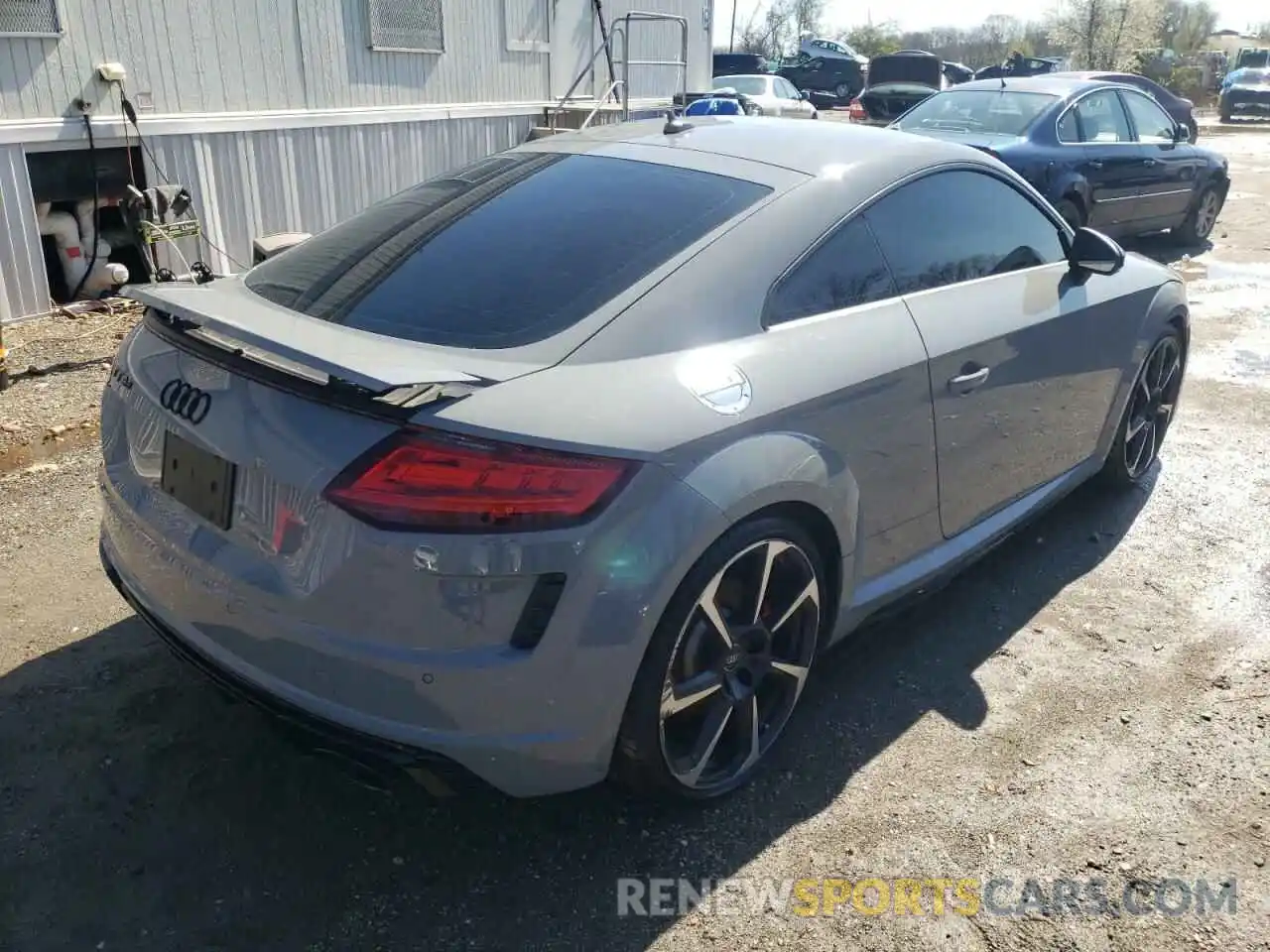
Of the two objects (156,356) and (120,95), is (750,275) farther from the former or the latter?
(120,95)

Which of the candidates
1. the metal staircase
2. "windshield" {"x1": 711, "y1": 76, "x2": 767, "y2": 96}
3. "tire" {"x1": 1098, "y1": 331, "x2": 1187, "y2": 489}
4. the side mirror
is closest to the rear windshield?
the side mirror

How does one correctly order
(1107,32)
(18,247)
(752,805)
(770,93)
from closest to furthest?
(752,805)
(18,247)
(770,93)
(1107,32)

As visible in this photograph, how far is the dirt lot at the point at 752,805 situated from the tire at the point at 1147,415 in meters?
0.71

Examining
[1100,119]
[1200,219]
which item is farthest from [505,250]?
[1200,219]

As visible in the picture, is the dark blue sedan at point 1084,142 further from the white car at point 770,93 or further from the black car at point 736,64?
the black car at point 736,64

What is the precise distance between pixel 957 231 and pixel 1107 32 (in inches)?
1708

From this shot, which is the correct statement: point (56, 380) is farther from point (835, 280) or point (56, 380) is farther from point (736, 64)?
point (736, 64)

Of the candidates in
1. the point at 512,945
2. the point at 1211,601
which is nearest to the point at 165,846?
the point at 512,945

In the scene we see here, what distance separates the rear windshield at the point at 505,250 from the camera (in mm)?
2572

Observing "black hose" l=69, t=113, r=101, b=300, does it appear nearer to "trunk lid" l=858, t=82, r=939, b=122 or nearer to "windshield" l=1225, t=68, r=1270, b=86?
"trunk lid" l=858, t=82, r=939, b=122

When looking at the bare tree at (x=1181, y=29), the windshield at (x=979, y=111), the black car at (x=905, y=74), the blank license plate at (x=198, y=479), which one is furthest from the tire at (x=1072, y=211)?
the bare tree at (x=1181, y=29)

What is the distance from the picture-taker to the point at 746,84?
2002 cm

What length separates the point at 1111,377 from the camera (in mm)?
4191

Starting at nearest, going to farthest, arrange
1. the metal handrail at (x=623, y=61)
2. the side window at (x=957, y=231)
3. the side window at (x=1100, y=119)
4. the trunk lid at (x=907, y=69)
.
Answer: the side window at (x=957, y=231) → the side window at (x=1100, y=119) → the metal handrail at (x=623, y=61) → the trunk lid at (x=907, y=69)
